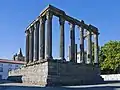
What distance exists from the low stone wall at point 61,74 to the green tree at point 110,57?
1049 inches

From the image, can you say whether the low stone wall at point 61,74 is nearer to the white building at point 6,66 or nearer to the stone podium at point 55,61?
the stone podium at point 55,61

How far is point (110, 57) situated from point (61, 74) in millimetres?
35616

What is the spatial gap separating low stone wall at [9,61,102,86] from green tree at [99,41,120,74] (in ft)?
87.4

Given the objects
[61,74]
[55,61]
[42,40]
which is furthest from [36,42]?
[61,74]

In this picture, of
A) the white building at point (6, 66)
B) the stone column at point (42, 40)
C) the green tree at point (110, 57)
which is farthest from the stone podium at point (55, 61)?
the white building at point (6, 66)

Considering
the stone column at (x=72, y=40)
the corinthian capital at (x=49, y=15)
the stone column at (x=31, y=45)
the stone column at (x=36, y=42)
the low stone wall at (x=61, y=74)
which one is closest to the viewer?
the low stone wall at (x=61, y=74)

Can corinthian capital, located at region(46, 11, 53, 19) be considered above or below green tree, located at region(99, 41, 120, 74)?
above

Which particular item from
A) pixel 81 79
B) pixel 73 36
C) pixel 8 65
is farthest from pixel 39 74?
pixel 8 65

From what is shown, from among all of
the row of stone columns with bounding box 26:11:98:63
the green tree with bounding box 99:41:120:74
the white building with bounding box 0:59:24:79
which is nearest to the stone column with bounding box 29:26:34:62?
the row of stone columns with bounding box 26:11:98:63

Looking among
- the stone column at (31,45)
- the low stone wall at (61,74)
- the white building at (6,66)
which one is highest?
the stone column at (31,45)

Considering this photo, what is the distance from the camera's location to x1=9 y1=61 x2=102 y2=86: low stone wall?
96.8 feet

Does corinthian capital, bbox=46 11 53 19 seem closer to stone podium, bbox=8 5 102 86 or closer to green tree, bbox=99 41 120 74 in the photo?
stone podium, bbox=8 5 102 86

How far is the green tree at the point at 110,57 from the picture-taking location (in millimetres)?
62375

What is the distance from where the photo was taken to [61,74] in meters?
30.7
